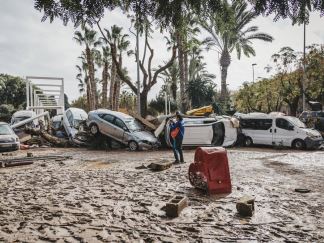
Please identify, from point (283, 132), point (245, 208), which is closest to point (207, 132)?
point (283, 132)

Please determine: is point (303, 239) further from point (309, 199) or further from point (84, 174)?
point (84, 174)

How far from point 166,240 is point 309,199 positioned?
3.73m

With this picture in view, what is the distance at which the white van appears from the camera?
18.2m

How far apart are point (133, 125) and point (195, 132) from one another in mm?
3370

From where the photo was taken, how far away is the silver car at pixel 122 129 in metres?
18.4

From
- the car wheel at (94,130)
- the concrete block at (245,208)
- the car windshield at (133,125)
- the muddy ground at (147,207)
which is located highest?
the car windshield at (133,125)

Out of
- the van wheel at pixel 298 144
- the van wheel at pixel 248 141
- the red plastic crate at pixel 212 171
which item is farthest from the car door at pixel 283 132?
the red plastic crate at pixel 212 171

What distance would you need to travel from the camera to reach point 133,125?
1909 centimetres

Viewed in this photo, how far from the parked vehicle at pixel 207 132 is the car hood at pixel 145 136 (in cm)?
72

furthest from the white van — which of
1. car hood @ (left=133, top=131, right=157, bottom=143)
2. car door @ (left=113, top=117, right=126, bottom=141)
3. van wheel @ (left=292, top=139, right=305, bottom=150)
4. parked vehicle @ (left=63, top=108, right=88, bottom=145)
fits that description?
parked vehicle @ (left=63, top=108, right=88, bottom=145)

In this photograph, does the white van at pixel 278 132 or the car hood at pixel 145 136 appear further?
the car hood at pixel 145 136

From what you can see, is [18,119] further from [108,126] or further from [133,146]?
[133,146]

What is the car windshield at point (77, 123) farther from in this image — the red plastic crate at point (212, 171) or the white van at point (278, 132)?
the red plastic crate at point (212, 171)

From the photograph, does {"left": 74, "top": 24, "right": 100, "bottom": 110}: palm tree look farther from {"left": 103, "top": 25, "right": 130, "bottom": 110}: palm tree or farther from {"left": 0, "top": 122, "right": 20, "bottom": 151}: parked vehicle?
{"left": 0, "top": 122, "right": 20, "bottom": 151}: parked vehicle
